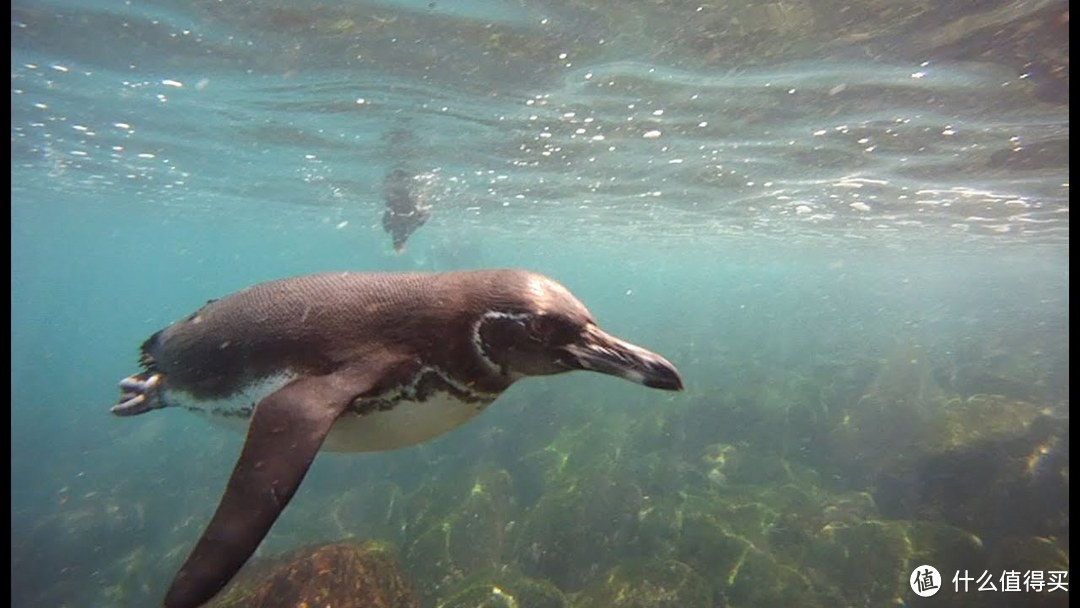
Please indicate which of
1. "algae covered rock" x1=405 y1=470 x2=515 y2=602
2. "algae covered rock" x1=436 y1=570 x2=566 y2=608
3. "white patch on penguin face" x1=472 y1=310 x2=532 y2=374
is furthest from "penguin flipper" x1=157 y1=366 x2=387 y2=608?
"algae covered rock" x1=405 y1=470 x2=515 y2=602

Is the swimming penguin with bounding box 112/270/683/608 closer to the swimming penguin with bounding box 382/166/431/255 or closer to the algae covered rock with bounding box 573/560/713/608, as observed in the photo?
the algae covered rock with bounding box 573/560/713/608

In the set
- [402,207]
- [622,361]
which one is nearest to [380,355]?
[622,361]

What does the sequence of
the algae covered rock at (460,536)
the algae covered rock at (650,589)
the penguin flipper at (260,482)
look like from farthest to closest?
the algae covered rock at (460,536) → the algae covered rock at (650,589) → the penguin flipper at (260,482)

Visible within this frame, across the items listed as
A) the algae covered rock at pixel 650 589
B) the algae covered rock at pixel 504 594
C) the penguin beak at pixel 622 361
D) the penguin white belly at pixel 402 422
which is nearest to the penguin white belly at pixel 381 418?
the penguin white belly at pixel 402 422

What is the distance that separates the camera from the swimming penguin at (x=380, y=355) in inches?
99.5

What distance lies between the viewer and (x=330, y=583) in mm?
5883

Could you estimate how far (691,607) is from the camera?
7.35 meters

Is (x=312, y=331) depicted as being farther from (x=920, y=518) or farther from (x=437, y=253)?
(x=437, y=253)

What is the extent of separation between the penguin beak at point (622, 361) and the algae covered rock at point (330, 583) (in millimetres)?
4588

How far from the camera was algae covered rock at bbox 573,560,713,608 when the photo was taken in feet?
24.3

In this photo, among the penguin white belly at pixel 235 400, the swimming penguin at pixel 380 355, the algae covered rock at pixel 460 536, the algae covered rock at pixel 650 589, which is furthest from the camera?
the algae covered rock at pixel 460 536

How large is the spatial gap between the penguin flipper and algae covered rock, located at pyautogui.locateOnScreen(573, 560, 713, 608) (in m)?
6.26

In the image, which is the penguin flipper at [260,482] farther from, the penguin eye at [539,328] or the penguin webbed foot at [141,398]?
the penguin webbed foot at [141,398]

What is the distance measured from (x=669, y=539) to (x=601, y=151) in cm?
934
